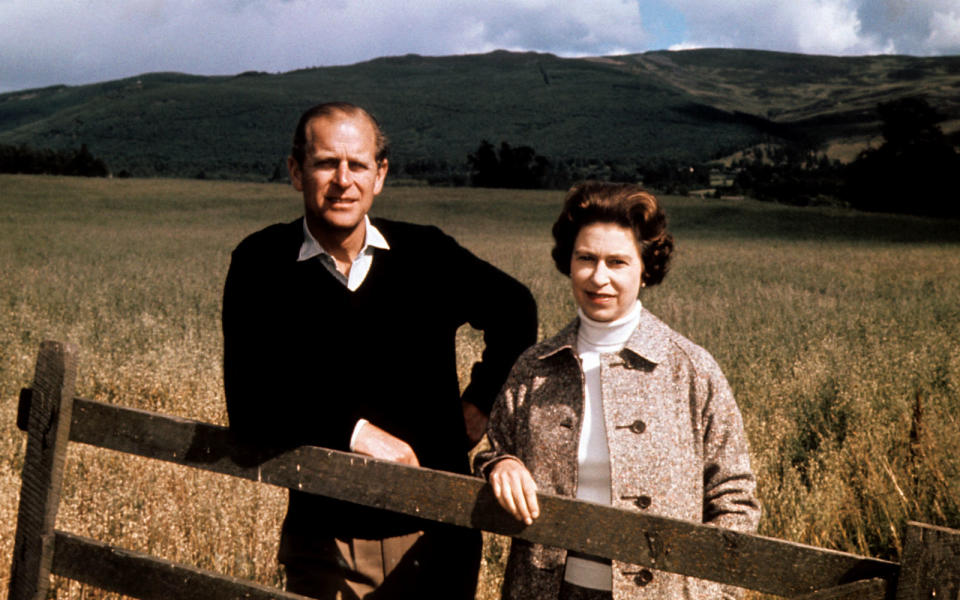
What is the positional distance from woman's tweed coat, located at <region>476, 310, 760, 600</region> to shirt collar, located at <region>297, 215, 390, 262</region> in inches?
26.2

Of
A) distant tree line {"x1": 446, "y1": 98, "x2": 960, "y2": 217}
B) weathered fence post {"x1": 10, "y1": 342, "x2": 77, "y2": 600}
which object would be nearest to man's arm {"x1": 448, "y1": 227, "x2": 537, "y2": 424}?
weathered fence post {"x1": 10, "y1": 342, "x2": 77, "y2": 600}

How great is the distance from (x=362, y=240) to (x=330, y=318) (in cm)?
28

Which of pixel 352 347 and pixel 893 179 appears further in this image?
pixel 893 179

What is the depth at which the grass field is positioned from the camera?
4.43 metres

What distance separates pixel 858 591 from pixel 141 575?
75.0 inches

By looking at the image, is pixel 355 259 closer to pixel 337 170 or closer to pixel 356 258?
pixel 356 258

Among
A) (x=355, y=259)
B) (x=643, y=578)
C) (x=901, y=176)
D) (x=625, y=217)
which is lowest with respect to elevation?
(x=643, y=578)

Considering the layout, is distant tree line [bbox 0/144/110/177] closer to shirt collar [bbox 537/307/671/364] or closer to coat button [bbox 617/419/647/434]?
shirt collar [bbox 537/307/671/364]

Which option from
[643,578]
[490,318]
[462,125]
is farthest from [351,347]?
[462,125]

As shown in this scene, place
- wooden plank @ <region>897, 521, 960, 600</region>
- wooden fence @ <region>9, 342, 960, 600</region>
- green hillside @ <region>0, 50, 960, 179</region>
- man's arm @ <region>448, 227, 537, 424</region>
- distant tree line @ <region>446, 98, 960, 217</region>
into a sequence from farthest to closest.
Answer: green hillside @ <region>0, 50, 960, 179</region>, distant tree line @ <region>446, 98, 960, 217</region>, man's arm @ <region>448, 227, 537, 424</region>, wooden fence @ <region>9, 342, 960, 600</region>, wooden plank @ <region>897, 521, 960, 600</region>

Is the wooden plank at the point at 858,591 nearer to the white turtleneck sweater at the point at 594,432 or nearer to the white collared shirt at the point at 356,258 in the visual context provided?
the white turtleneck sweater at the point at 594,432

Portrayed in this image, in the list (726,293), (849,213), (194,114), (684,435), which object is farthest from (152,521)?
(194,114)

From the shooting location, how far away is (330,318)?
8.61 ft

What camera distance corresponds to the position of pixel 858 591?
174cm
